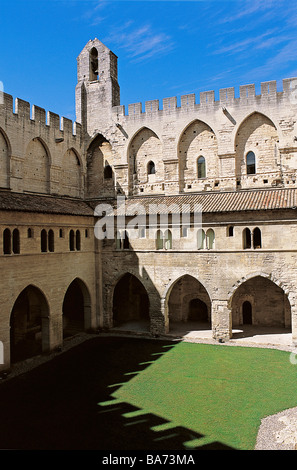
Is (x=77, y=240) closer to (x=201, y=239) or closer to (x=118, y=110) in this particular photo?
(x=201, y=239)

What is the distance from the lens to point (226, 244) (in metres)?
20.7

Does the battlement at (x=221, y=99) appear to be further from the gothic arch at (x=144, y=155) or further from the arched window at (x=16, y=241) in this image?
the arched window at (x=16, y=241)

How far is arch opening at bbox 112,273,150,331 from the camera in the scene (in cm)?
2569

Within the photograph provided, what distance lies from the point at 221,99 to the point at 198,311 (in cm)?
1417

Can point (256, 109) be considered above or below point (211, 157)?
above

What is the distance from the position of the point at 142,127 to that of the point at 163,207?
22.6 ft

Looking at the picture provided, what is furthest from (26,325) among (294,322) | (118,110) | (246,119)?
(246,119)

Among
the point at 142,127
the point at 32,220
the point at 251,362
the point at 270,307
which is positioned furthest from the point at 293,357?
the point at 142,127

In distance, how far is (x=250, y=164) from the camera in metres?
23.7

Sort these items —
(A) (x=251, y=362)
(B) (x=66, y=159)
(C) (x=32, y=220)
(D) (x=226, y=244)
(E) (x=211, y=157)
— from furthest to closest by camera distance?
(B) (x=66, y=159)
(E) (x=211, y=157)
(D) (x=226, y=244)
(C) (x=32, y=220)
(A) (x=251, y=362)

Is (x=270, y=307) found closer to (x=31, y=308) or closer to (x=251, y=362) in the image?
(x=251, y=362)

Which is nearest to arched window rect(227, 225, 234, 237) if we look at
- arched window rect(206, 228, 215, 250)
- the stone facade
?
the stone facade

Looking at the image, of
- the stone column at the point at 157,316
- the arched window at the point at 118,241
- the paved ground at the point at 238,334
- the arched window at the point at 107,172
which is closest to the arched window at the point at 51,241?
the arched window at the point at 118,241

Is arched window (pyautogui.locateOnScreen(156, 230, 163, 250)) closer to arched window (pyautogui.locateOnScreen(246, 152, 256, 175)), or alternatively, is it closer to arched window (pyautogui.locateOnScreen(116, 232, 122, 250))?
arched window (pyautogui.locateOnScreen(116, 232, 122, 250))
